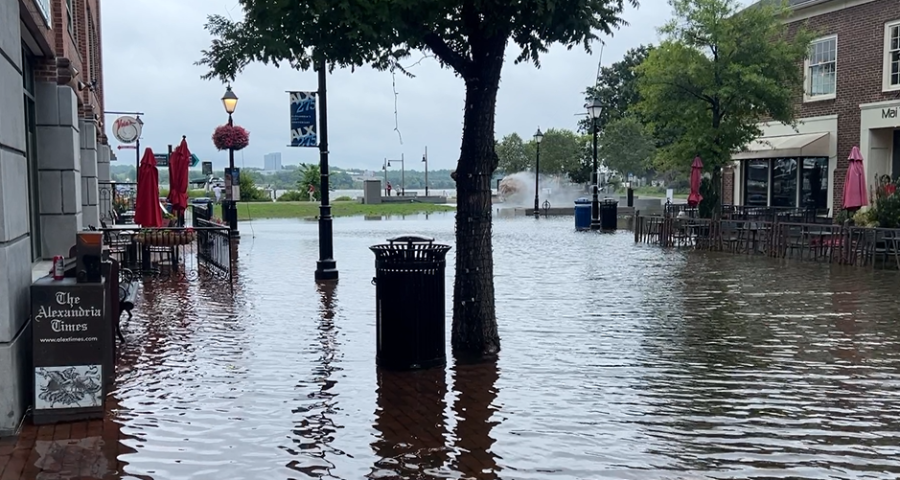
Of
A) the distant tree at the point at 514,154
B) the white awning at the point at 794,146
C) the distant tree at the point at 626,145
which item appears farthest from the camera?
the distant tree at the point at 514,154

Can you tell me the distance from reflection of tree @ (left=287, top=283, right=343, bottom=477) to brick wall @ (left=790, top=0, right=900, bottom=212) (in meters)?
22.4

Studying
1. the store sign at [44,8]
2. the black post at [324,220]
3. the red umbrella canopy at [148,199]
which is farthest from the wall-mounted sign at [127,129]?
the store sign at [44,8]

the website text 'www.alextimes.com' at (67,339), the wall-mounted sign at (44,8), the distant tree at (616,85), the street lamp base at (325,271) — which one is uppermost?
the distant tree at (616,85)

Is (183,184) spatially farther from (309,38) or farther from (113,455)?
(113,455)

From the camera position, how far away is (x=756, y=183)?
107 ft

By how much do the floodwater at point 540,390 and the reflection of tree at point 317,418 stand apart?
0.07 ft

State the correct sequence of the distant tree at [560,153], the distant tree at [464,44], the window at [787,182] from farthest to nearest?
the distant tree at [560,153] < the window at [787,182] < the distant tree at [464,44]

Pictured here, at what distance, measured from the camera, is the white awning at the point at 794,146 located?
27.8 meters

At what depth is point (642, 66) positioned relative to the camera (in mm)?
26547

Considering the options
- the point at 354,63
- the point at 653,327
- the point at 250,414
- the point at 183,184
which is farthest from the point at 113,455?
the point at 183,184

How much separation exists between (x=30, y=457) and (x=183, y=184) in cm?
1163

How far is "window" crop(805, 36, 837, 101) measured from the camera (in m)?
27.6

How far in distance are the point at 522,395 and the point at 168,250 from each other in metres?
12.7

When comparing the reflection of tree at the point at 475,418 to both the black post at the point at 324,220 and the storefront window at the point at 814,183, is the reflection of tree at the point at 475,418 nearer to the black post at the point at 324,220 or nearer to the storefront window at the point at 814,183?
the black post at the point at 324,220
